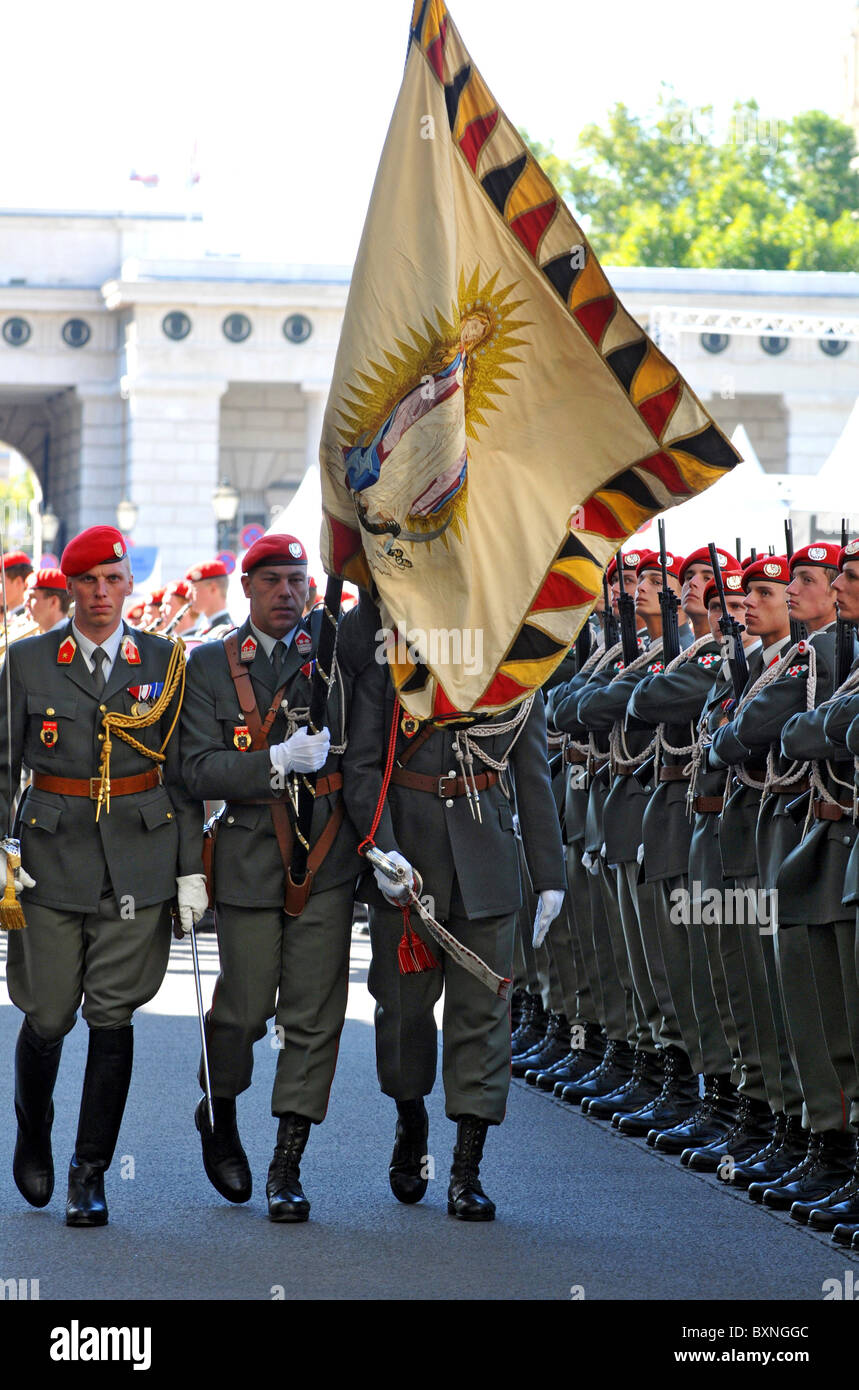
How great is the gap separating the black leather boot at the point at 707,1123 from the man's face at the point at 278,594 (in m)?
2.53

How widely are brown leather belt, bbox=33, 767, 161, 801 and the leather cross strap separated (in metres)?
0.38

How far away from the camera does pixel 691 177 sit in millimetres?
69188

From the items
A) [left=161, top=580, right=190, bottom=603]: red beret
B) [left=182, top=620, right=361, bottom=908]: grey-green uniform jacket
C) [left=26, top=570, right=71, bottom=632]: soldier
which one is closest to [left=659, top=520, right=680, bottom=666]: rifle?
[left=182, top=620, right=361, bottom=908]: grey-green uniform jacket

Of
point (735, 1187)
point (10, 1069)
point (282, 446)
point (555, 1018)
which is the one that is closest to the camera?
point (735, 1187)

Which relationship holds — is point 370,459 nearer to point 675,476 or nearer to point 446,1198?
point 675,476

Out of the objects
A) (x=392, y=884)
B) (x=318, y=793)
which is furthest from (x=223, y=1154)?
→ (x=318, y=793)

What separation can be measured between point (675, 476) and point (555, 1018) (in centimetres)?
391

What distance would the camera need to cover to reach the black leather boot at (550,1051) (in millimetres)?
10430

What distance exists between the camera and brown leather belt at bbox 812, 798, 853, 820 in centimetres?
748

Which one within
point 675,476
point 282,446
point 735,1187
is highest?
point 282,446

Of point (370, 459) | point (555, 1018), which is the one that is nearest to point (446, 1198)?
point (370, 459)

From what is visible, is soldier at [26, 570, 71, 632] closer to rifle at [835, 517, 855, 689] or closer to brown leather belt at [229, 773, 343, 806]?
brown leather belt at [229, 773, 343, 806]

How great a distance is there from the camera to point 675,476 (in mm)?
7508

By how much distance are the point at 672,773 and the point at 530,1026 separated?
2.43 meters
